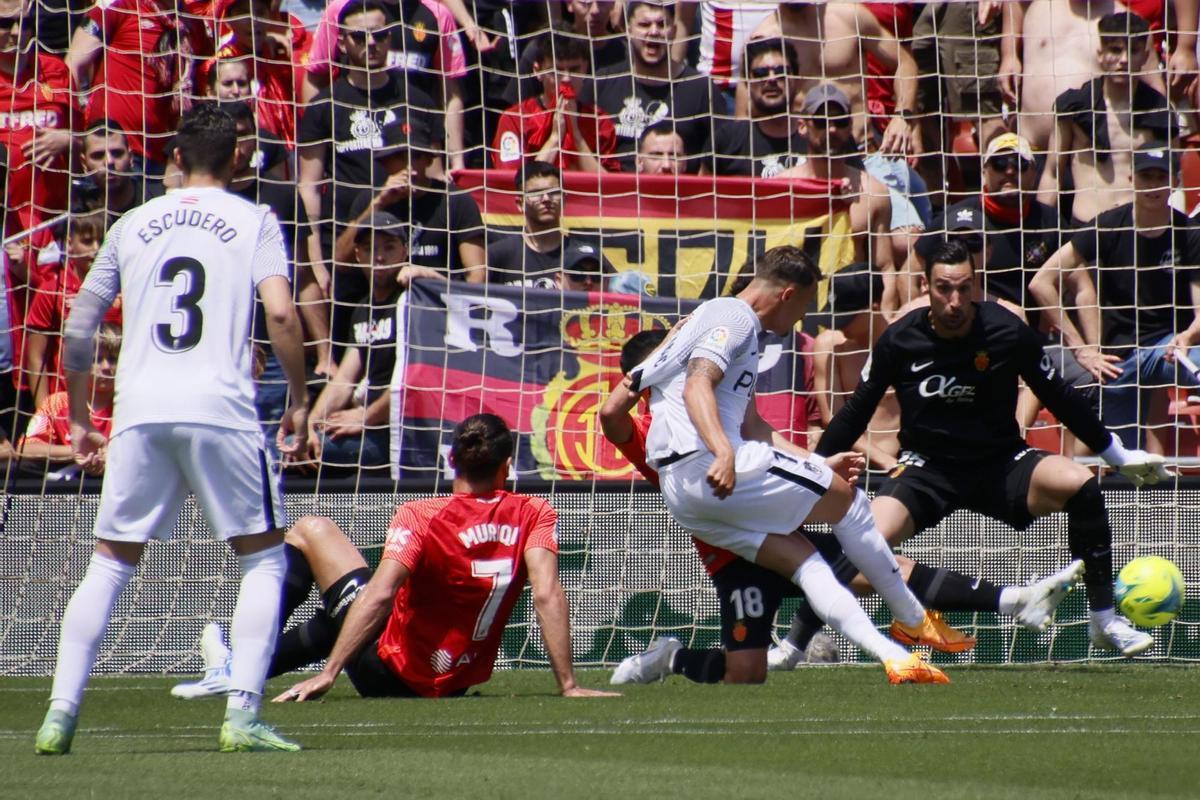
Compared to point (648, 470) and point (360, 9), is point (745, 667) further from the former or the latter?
point (360, 9)

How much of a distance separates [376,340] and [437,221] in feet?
3.03

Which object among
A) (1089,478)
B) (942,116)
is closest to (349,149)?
(942,116)

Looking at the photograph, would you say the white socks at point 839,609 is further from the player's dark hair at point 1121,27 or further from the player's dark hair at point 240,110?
the player's dark hair at point 1121,27

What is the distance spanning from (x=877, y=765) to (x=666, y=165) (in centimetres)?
715

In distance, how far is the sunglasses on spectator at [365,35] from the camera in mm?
10570

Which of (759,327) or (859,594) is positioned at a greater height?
(759,327)

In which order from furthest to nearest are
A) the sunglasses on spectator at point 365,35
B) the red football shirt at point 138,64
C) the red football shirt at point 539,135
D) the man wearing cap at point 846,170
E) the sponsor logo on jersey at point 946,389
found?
1. the red football shirt at point 539,135
2. the sunglasses on spectator at point 365,35
3. the man wearing cap at point 846,170
4. the red football shirt at point 138,64
5. the sponsor logo on jersey at point 946,389

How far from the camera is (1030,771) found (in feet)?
13.3

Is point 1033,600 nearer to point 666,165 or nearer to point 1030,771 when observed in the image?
point 1030,771

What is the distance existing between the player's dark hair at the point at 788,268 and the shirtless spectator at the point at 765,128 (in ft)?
14.2

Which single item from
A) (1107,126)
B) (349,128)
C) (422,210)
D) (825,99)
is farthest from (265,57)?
(1107,126)

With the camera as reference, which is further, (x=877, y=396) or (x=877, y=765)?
(x=877, y=396)

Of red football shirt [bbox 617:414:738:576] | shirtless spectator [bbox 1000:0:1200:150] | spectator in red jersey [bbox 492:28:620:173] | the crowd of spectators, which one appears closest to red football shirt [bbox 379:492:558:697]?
red football shirt [bbox 617:414:738:576]

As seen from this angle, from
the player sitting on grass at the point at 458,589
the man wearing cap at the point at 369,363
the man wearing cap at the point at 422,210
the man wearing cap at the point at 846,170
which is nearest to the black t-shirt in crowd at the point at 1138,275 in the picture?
the man wearing cap at the point at 846,170
